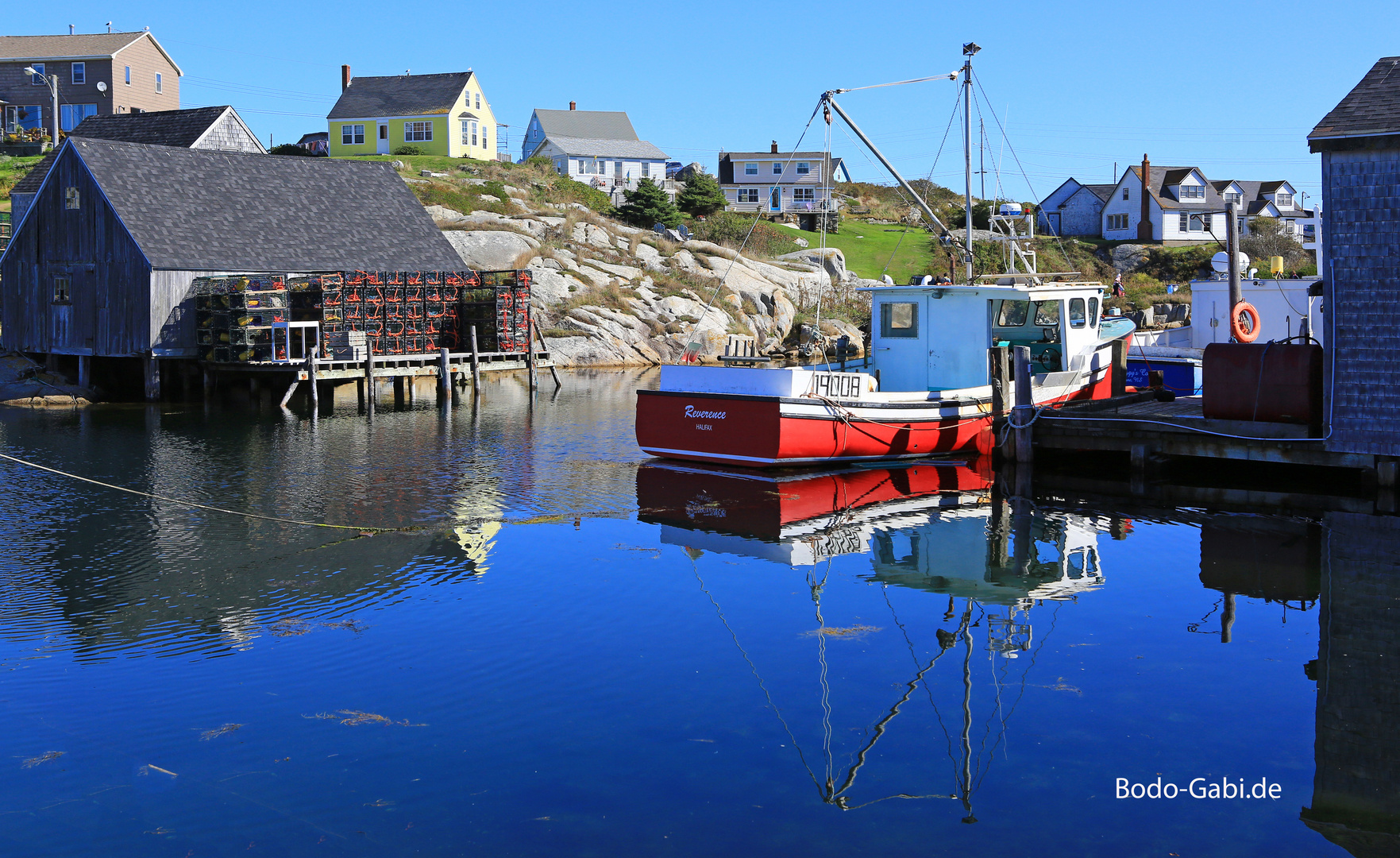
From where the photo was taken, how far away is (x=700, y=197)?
66875mm

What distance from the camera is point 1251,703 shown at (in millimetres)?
9156

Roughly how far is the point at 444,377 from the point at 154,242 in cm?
876

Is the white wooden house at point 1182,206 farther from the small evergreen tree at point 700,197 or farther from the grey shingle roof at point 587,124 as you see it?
the grey shingle roof at point 587,124

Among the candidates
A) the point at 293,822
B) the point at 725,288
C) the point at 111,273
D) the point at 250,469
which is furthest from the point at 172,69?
the point at 293,822

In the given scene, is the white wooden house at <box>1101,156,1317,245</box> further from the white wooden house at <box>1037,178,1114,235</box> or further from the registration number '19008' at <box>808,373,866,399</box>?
the registration number '19008' at <box>808,373,866,399</box>

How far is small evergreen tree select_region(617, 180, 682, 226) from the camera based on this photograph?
201ft

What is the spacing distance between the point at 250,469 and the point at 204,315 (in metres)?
13.8

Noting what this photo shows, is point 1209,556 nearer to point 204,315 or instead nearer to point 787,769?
point 787,769

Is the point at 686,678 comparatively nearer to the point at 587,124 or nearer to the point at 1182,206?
the point at 1182,206

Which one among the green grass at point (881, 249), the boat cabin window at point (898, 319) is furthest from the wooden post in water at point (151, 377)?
the green grass at point (881, 249)

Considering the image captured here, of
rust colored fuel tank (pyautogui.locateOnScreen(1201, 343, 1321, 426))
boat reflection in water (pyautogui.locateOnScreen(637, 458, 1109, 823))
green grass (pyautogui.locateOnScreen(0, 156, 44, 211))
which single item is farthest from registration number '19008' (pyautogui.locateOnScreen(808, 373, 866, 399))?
green grass (pyautogui.locateOnScreen(0, 156, 44, 211))

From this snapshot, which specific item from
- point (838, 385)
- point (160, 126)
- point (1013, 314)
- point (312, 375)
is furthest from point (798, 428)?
point (160, 126)

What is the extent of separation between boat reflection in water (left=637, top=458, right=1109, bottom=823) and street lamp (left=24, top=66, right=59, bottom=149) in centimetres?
5764

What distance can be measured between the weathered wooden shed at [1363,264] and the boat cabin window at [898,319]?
721 centimetres
